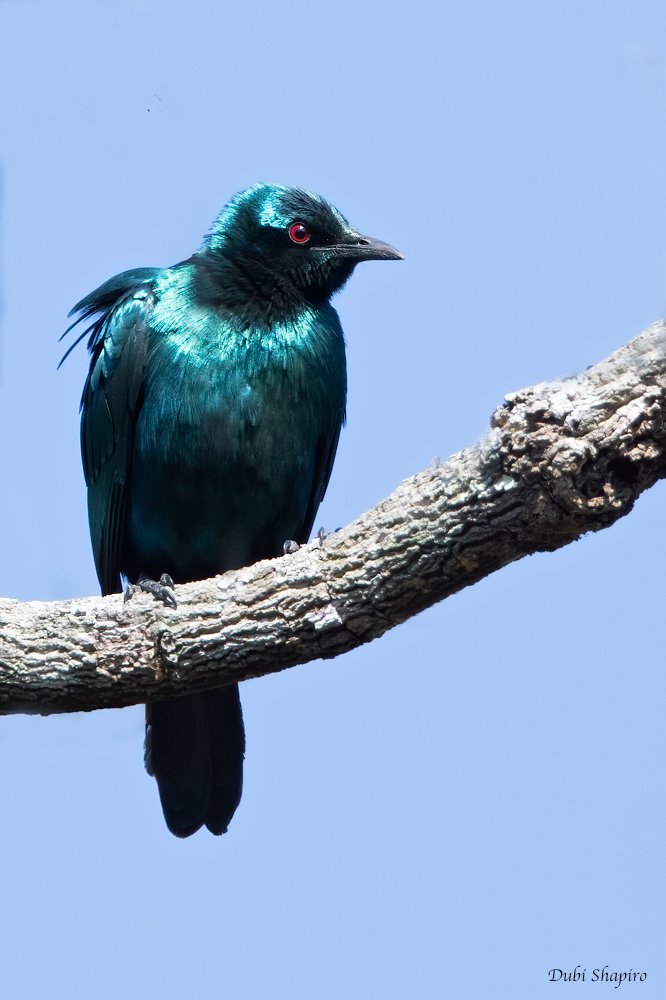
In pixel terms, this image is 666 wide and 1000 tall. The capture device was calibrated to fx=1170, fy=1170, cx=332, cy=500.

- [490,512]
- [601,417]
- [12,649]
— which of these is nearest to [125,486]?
[12,649]

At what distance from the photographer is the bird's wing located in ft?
21.7

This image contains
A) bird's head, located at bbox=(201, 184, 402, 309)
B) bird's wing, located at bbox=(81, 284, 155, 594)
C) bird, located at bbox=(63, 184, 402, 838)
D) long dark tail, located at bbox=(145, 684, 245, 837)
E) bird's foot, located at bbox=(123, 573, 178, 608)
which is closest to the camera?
bird's foot, located at bbox=(123, 573, 178, 608)

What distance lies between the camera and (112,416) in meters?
6.72

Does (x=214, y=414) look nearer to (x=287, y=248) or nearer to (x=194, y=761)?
(x=287, y=248)

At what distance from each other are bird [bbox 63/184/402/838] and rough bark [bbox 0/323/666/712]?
1199 millimetres

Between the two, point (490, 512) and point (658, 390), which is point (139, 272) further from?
point (658, 390)

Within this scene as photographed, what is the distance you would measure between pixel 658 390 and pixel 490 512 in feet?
2.52

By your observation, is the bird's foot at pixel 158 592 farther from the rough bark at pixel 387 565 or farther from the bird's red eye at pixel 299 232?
the bird's red eye at pixel 299 232

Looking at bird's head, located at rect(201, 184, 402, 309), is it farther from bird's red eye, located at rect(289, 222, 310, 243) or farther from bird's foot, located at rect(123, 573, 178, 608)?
bird's foot, located at rect(123, 573, 178, 608)

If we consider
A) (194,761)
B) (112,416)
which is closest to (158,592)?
(112,416)

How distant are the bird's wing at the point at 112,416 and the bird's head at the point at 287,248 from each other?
57cm

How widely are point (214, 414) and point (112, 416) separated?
2.44 feet

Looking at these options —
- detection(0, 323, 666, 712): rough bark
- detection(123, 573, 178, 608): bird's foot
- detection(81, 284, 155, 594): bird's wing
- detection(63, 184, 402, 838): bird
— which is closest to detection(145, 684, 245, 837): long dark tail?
detection(63, 184, 402, 838): bird

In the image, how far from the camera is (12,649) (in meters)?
5.25
